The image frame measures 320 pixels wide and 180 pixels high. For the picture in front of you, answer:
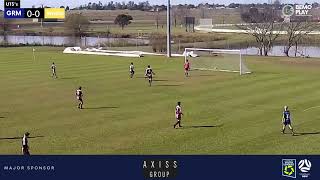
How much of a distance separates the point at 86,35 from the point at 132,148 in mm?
107629

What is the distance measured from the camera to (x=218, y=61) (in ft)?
208

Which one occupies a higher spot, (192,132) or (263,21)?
(263,21)

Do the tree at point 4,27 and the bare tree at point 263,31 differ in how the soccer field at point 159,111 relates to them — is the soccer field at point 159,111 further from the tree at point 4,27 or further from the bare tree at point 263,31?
the tree at point 4,27

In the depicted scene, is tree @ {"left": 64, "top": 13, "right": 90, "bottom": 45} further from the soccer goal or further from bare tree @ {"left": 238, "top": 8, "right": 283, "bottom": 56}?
the soccer goal

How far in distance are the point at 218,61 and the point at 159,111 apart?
3066cm

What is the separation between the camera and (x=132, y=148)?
25.0 m

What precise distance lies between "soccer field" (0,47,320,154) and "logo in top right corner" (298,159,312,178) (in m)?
5.56

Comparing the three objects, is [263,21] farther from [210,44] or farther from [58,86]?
[58,86]

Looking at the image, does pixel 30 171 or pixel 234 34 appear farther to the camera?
pixel 234 34

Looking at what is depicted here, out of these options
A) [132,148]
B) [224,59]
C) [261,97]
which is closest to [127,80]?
[261,97]

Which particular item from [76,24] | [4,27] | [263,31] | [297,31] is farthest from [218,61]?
[4,27]

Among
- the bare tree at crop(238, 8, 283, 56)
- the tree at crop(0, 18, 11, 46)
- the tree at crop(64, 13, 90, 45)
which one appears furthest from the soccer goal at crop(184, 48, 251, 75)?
the tree at crop(0, 18, 11, 46)

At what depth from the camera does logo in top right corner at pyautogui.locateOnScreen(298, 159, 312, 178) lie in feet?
59.0

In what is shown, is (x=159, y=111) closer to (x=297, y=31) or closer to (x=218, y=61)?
(x=218, y=61)
